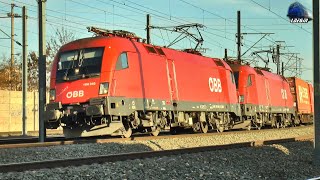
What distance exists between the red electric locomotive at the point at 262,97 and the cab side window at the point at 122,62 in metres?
12.3

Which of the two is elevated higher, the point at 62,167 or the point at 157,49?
the point at 157,49

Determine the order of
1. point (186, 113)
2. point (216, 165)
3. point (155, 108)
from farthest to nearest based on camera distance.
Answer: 1. point (186, 113)
2. point (155, 108)
3. point (216, 165)

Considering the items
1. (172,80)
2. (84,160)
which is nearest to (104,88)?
(172,80)

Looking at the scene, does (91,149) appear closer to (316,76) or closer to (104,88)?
(104,88)

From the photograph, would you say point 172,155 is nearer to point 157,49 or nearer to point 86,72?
point 86,72

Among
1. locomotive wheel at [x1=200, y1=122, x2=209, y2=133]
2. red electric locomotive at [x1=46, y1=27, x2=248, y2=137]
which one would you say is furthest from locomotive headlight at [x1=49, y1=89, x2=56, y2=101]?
locomotive wheel at [x1=200, y1=122, x2=209, y2=133]

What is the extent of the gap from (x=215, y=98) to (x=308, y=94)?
24333 mm

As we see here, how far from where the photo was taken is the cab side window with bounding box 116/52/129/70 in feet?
55.4

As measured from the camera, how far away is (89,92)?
16.6m

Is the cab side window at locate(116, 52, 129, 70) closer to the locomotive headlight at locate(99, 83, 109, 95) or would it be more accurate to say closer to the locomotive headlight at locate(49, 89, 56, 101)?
the locomotive headlight at locate(99, 83, 109, 95)

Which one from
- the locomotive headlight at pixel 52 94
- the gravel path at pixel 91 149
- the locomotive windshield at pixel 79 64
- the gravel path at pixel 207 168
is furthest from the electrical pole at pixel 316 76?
the locomotive headlight at pixel 52 94

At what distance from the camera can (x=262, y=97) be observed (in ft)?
99.3

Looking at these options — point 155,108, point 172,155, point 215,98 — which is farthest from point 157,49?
point 172,155

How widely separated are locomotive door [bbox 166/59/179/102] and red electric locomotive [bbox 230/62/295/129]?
8.55 metres
